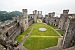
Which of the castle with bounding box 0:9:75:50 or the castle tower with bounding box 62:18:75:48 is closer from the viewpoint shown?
the castle with bounding box 0:9:75:50

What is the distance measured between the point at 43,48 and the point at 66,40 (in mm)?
4988

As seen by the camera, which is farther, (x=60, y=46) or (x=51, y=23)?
(x=51, y=23)

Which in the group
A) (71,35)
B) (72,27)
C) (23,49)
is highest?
(72,27)

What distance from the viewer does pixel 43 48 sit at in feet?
66.7

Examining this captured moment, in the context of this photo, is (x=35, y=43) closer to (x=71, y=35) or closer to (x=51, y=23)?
(x=71, y=35)

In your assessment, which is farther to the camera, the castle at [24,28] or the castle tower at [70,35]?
the castle tower at [70,35]

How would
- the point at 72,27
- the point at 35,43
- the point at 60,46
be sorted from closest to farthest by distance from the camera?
1. the point at 72,27
2. the point at 60,46
3. the point at 35,43

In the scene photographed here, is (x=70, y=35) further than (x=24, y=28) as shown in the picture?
No

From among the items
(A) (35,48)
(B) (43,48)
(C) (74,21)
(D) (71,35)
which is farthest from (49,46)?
(C) (74,21)

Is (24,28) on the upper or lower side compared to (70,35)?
lower

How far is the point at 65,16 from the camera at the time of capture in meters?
37.2

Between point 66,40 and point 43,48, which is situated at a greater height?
point 66,40

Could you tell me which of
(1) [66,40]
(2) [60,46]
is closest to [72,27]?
(1) [66,40]

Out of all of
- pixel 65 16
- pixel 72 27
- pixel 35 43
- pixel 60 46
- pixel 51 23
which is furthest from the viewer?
pixel 51 23
